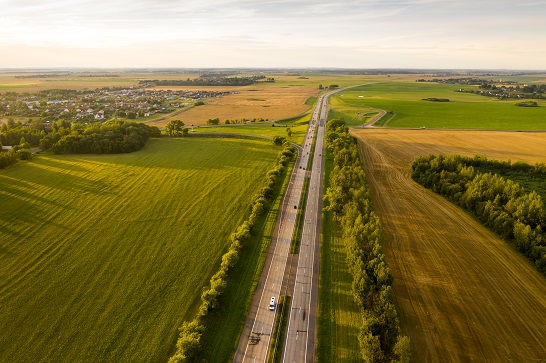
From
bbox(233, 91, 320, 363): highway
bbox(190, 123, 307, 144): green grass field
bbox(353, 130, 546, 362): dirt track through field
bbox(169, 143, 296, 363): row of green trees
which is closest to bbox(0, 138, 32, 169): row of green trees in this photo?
bbox(190, 123, 307, 144): green grass field

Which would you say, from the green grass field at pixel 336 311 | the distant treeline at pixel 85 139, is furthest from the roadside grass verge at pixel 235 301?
the distant treeline at pixel 85 139

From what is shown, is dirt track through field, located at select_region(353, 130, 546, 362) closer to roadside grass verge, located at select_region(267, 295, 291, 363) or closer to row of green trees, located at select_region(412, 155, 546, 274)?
row of green trees, located at select_region(412, 155, 546, 274)

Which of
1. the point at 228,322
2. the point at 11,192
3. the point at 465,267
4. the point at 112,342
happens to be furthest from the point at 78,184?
the point at 465,267

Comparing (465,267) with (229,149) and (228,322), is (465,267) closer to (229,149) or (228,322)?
(228,322)

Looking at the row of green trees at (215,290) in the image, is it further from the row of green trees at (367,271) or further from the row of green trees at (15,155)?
the row of green trees at (15,155)

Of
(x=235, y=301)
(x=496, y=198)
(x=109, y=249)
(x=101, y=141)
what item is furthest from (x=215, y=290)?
(x=101, y=141)
